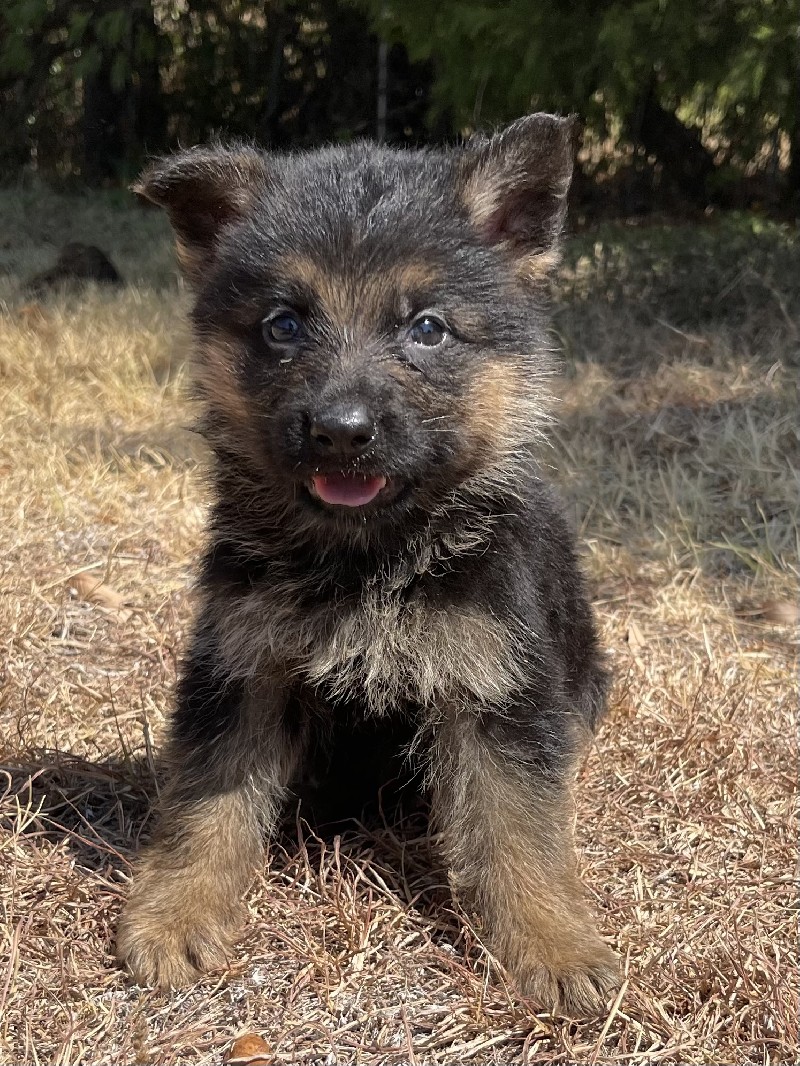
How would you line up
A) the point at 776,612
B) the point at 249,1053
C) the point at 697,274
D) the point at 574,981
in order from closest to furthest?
the point at 249,1053 → the point at 574,981 → the point at 776,612 → the point at 697,274

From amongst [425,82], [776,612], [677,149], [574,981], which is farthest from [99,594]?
[425,82]

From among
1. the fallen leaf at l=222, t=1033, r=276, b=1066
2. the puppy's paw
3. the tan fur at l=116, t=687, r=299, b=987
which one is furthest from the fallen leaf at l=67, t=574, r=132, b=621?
the puppy's paw

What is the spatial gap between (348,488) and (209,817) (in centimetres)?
90

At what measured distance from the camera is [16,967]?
2553 mm

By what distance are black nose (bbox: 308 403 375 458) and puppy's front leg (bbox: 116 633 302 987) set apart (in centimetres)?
68

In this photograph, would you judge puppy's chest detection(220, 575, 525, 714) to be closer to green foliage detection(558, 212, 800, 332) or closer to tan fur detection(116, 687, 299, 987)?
tan fur detection(116, 687, 299, 987)

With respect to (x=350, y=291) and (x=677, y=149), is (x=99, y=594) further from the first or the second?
(x=677, y=149)

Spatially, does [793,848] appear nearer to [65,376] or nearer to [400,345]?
[400,345]

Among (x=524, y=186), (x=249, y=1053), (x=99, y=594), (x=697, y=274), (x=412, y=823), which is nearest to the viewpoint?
(x=249, y=1053)

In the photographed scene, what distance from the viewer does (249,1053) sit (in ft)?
7.77

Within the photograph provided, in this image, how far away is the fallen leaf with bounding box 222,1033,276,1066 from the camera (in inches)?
92.9

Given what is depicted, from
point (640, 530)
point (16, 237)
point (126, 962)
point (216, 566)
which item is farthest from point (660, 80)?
point (16, 237)

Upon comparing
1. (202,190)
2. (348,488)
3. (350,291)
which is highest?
(202,190)

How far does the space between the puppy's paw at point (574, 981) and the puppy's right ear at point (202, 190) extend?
1952mm
